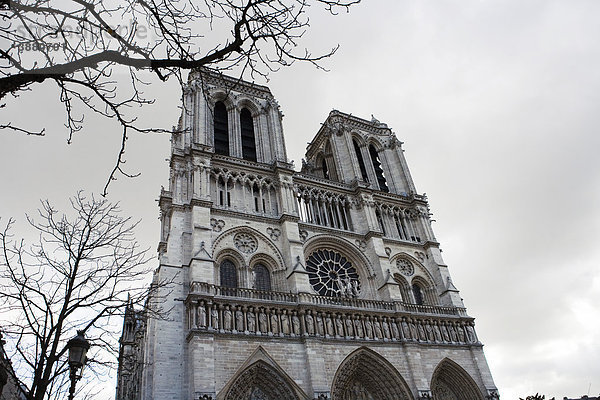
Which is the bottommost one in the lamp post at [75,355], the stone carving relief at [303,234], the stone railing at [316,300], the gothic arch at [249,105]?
the lamp post at [75,355]

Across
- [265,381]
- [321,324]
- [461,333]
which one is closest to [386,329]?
[321,324]

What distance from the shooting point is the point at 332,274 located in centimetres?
2394

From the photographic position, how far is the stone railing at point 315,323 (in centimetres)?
1778

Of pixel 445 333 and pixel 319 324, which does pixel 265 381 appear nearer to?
pixel 319 324

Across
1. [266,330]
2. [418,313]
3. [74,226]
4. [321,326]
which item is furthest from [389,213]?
[74,226]

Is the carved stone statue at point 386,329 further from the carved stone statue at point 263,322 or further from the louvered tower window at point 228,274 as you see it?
the louvered tower window at point 228,274

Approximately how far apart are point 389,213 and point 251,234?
10407 mm

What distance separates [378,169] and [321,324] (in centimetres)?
1545

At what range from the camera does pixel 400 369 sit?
20.5 metres

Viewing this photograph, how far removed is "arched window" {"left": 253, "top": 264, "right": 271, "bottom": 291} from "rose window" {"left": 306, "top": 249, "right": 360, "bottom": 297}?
246cm

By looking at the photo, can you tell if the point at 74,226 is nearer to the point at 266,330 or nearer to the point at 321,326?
the point at 266,330

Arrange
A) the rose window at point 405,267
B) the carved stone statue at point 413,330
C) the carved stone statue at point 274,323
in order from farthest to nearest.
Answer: the rose window at point 405,267 < the carved stone statue at point 413,330 < the carved stone statue at point 274,323

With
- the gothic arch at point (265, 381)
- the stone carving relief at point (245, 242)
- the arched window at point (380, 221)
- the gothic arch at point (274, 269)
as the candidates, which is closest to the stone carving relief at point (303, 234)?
the gothic arch at point (274, 269)

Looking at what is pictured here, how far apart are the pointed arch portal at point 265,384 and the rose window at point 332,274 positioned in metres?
5.96
